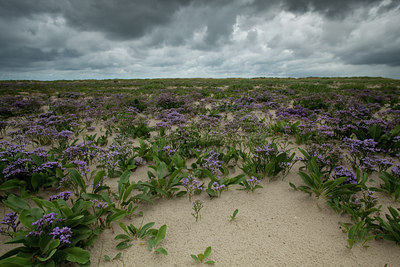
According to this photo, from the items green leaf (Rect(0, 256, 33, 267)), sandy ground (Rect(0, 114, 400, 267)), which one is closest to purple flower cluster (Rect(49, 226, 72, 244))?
green leaf (Rect(0, 256, 33, 267))

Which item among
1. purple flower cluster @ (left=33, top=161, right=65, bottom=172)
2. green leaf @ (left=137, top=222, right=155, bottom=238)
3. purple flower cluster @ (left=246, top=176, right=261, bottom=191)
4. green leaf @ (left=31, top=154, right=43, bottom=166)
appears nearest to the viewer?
green leaf @ (left=137, top=222, right=155, bottom=238)

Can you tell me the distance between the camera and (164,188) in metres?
3.79

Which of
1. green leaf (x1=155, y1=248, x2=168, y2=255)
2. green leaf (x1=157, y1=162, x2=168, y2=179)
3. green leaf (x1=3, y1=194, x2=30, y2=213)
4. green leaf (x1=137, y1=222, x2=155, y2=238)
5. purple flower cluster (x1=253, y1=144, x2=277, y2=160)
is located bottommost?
green leaf (x1=155, y1=248, x2=168, y2=255)

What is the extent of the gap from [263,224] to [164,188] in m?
1.95

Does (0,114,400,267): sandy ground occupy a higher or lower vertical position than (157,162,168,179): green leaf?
lower

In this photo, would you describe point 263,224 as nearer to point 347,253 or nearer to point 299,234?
point 299,234

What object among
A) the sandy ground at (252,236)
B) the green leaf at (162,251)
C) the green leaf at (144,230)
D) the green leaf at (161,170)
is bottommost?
the sandy ground at (252,236)

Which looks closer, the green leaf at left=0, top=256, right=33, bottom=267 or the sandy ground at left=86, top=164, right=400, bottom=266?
the green leaf at left=0, top=256, right=33, bottom=267

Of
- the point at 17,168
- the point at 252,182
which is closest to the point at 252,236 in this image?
the point at 252,182

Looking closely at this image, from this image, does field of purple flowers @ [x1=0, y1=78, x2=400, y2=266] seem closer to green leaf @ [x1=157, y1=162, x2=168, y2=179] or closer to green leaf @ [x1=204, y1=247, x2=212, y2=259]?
green leaf @ [x1=157, y1=162, x2=168, y2=179]

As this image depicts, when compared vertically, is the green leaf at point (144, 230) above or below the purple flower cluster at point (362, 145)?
below

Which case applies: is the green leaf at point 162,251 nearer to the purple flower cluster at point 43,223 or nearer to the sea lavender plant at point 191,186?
the sea lavender plant at point 191,186

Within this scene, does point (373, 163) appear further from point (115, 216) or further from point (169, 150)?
point (115, 216)

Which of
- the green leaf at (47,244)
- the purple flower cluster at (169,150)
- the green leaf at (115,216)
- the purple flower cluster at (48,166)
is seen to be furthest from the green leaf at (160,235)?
the purple flower cluster at (48,166)
